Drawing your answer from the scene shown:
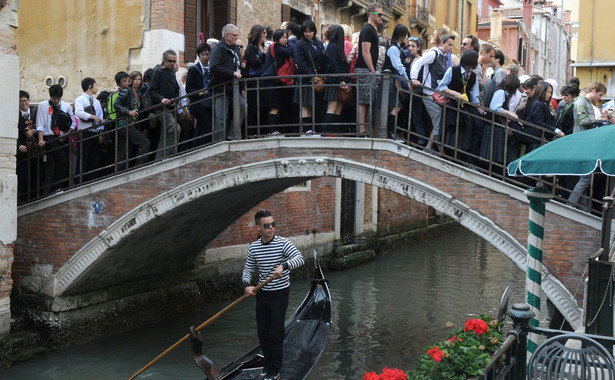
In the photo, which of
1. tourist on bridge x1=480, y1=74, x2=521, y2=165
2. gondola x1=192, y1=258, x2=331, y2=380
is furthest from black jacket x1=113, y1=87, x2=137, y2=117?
tourist on bridge x1=480, y1=74, x2=521, y2=165

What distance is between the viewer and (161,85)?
27.8 feet

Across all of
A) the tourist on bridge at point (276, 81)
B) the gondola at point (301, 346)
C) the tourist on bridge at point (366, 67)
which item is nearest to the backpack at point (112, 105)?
the tourist on bridge at point (276, 81)

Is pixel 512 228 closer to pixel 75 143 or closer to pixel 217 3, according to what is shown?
pixel 75 143

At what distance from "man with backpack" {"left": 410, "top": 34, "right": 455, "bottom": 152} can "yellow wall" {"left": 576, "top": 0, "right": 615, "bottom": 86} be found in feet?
35.4

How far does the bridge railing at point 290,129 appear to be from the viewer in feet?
24.6

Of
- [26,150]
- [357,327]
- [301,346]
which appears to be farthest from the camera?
[357,327]

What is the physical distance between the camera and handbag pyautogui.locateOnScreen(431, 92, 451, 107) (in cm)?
757

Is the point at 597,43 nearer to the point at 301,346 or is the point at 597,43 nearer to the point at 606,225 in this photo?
the point at 606,225

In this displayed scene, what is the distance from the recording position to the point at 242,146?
8.18 m

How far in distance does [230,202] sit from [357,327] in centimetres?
231

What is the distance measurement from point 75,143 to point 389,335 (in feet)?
14.4

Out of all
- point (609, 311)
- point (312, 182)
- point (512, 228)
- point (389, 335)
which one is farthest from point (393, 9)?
point (609, 311)

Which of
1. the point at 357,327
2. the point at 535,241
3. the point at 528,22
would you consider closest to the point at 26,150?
the point at 357,327

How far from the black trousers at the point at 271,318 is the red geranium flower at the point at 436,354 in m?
2.95
